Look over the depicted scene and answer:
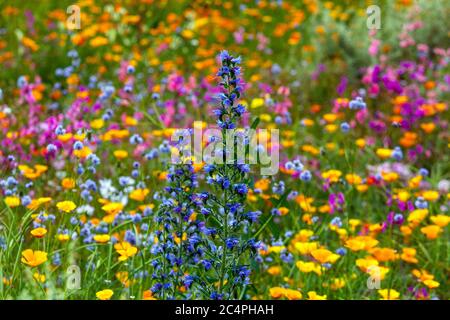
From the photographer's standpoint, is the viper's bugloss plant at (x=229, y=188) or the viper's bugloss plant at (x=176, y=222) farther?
the viper's bugloss plant at (x=176, y=222)

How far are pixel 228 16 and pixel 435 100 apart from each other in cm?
268

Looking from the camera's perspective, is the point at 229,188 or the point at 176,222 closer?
the point at 229,188

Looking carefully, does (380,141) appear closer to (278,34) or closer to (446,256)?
(446,256)

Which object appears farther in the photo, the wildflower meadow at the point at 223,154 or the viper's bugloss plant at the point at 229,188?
the wildflower meadow at the point at 223,154

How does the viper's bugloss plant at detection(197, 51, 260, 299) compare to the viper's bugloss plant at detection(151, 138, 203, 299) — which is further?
the viper's bugloss plant at detection(151, 138, 203, 299)

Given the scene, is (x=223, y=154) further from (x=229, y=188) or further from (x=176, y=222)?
(x=176, y=222)

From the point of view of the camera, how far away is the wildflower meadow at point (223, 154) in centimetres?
229

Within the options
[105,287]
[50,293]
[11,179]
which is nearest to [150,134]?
[11,179]

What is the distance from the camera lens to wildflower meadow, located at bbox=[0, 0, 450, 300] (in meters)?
2.29

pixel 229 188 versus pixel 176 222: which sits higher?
pixel 229 188

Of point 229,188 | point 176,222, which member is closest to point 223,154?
point 229,188

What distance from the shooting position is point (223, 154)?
6.73ft

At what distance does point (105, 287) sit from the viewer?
2.62 metres

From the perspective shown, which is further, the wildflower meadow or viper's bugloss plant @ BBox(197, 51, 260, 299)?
the wildflower meadow
